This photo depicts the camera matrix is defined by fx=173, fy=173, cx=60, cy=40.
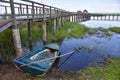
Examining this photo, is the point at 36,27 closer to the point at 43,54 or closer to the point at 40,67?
the point at 43,54

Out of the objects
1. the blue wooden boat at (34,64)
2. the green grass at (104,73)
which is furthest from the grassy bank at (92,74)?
the blue wooden boat at (34,64)

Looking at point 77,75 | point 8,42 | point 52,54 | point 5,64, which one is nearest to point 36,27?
point 8,42

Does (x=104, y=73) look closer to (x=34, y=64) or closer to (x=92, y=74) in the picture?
(x=92, y=74)

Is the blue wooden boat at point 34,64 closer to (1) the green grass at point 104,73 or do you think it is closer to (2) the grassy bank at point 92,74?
(2) the grassy bank at point 92,74

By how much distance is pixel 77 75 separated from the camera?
8.20 m

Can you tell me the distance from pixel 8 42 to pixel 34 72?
5.11m

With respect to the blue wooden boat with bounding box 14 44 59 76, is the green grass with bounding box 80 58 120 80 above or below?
below

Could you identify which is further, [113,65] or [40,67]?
[113,65]

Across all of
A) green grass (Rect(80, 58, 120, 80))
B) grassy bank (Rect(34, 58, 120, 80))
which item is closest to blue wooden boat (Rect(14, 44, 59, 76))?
grassy bank (Rect(34, 58, 120, 80))

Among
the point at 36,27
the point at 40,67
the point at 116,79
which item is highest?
the point at 36,27

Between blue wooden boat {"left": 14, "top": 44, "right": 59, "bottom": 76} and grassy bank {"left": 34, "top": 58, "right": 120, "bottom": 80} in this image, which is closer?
blue wooden boat {"left": 14, "top": 44, "right": 59, "bottom": 76}

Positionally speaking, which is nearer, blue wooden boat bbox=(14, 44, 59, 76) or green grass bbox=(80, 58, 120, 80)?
blue wooden boat bbox=(14, 44, 59, 76)

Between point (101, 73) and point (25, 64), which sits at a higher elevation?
point (25, 64)

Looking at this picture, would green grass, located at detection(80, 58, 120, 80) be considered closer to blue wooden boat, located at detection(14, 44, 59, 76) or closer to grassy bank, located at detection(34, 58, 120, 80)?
grassy bank, located at detection(34, 58, 120, 80)
